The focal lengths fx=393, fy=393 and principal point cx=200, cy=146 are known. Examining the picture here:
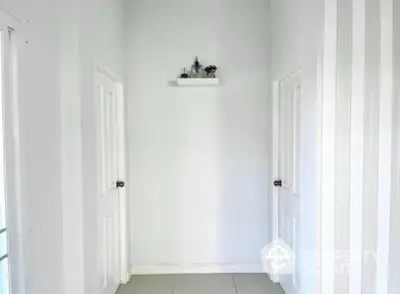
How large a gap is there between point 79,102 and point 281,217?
7.19 feet

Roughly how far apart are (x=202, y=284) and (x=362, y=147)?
2135 mm

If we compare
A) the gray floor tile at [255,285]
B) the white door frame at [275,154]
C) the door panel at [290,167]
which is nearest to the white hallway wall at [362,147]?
the door panel at [290,167]

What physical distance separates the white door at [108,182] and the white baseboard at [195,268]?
0.40 meters

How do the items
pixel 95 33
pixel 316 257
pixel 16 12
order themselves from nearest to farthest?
pixel 16 12
pixel 316 257
pixel 95 33

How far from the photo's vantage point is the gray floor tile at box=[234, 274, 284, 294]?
11.8 feet

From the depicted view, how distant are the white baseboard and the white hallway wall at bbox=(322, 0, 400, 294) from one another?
5.35ft

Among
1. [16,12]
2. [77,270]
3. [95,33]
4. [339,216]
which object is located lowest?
[77,270]

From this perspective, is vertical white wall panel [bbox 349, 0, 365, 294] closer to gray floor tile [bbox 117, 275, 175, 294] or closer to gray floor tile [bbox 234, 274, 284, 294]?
gray floor tile [bbox 234, 274, 284, 294]

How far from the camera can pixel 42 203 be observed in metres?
2.03

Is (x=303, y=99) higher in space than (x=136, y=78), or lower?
lower

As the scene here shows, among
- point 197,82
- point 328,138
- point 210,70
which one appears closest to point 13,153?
point 328,138

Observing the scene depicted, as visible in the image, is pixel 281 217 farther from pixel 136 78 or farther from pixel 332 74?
pixel 136 78

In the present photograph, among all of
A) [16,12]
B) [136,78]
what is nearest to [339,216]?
[16,12]

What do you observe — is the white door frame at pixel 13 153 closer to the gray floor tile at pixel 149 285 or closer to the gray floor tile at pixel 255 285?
the gray floor tile at pixel 149 285
